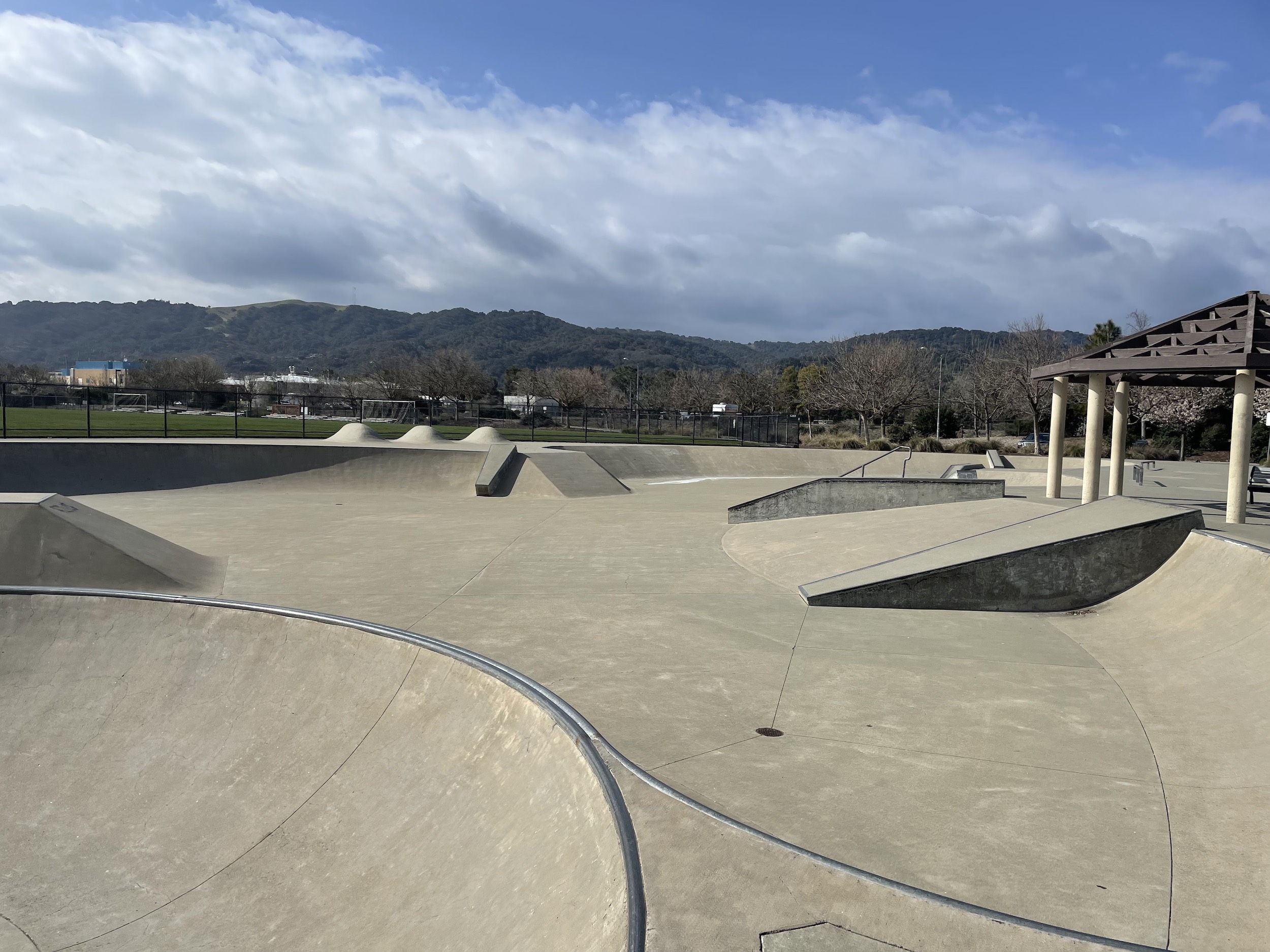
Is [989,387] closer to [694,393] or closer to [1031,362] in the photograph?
[1031,362]

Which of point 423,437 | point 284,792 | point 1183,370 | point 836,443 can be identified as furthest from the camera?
point 836,443

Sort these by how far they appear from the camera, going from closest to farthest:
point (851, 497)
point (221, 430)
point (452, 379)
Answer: point (851, 497) → point (221, 430) → point (452, 379)

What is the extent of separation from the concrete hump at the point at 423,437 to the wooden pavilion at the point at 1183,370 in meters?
18.9

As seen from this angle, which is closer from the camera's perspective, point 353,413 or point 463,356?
point 353,413

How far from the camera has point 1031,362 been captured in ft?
147

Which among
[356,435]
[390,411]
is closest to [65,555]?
[356,435]

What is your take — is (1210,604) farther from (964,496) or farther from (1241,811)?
(964,496)

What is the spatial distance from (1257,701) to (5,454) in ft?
70.3

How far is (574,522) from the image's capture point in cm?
1523

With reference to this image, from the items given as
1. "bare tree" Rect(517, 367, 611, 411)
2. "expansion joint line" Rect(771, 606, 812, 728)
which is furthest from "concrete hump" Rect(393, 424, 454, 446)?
"bare tree" Rect(517, 367, 611, 411)

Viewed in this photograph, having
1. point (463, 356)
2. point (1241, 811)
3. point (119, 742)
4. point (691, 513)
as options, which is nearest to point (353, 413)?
point (463, 356)

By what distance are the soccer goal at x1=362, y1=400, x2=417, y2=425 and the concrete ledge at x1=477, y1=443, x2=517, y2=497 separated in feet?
105

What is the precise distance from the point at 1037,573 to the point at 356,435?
23091 mm

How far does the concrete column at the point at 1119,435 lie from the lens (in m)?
14.5
